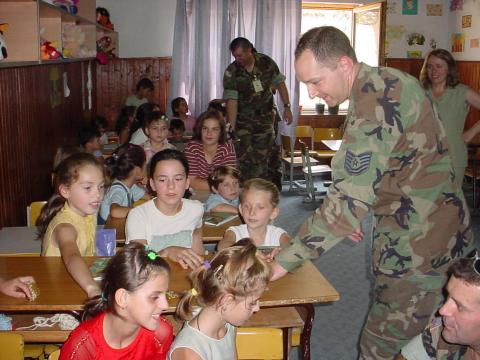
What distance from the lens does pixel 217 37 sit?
785cm

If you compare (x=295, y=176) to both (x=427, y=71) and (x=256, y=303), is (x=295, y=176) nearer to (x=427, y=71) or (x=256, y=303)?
(x=427, y=71)

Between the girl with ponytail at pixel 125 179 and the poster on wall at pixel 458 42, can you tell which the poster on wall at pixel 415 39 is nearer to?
the poster on wall at pixel 458 42

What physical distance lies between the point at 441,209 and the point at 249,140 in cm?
409

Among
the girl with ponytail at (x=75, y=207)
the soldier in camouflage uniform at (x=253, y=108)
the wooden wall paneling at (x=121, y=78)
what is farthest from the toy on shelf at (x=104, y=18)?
the girl with ponytail at (x=75, y=207)

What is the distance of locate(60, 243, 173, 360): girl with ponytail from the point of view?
1739mm

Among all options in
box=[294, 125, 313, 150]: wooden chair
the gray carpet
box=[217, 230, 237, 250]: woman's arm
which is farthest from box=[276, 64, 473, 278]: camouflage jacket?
box=[294, 125, 313, 150]: wooden chair

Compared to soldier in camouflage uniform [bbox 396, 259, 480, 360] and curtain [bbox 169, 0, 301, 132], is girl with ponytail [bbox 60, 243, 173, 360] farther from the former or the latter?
curtain [bbox 169, 0, 301, 132]

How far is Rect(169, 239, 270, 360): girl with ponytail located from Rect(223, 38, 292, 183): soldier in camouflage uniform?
399 centimetres

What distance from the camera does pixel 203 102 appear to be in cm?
797

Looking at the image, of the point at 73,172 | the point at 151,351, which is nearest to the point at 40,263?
the point at 73,172

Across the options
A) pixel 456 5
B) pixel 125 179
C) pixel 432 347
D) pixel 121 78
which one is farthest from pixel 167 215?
pixel 456 5

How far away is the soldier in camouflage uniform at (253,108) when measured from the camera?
576 centimetres

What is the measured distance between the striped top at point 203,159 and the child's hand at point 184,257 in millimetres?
1902

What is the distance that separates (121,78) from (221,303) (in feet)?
22.0
